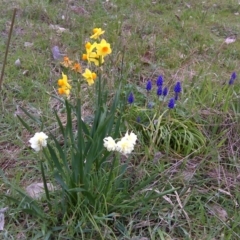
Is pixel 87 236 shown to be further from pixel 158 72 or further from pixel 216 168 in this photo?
pixel 158 72

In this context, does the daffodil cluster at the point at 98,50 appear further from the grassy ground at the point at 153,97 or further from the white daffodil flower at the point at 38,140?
the grassy ground at the point at 153,97

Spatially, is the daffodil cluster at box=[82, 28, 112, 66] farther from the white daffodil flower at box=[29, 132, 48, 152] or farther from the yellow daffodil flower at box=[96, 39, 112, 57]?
the white daffodil flower at box=[29, 132, 48, 152]

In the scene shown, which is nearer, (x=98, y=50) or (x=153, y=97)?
(x=98, y=50)

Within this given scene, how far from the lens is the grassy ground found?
181 cm

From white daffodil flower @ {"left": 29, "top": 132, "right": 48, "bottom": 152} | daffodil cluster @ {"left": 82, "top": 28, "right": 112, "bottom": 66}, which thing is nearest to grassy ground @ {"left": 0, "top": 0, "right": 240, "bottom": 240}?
white daffodil flower @ {"left": 29, "top": 132, "right": 48, "bottom": 152}

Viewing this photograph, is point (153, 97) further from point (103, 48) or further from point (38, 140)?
point (38, 140)

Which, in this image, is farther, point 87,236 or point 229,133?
point 229,133

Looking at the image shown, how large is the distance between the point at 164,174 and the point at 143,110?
1.56 ft

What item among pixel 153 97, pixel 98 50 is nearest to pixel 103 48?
pixel 98 50

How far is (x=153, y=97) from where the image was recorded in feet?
8.46

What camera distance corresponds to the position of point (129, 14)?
4031 mm

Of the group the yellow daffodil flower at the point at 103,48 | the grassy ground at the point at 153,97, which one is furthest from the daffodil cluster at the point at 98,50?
the grassy ground at the point at 153,97

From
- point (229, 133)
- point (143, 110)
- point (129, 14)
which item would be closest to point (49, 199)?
point (143, 110)

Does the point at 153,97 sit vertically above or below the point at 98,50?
below
